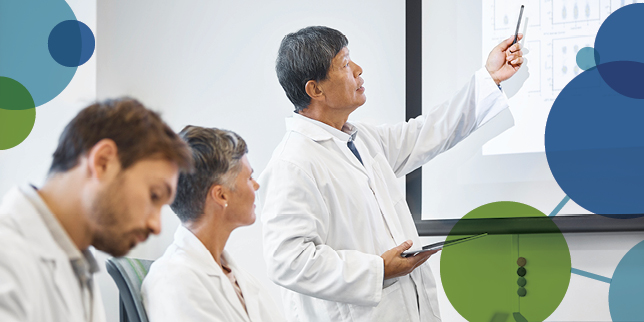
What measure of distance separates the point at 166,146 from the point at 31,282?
233mm

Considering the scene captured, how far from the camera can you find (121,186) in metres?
0.75

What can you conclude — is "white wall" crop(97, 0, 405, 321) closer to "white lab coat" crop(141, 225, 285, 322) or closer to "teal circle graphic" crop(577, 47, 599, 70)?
"teal circle graphic" crop(577, 47, 599, 70)

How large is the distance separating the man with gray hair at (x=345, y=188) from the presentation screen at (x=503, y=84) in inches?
4.4

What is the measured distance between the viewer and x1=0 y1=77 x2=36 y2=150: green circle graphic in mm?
2188

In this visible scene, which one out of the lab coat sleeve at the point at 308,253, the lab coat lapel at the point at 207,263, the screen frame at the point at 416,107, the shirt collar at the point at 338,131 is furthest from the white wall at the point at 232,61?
the lab coat lapel at the point at 207,263

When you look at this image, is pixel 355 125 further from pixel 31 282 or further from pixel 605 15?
pixel 31 282

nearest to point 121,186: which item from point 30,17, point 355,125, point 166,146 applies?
point 166,146

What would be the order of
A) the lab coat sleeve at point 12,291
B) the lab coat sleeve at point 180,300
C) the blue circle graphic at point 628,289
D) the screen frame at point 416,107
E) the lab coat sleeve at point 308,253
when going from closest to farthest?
the lab coat sleeve at point 12,291 → the lab coat sleeve at point 180,300 → the lab coat sleeve at point 308,253 → the blue circle graphic at point 628,289 → the screen frame at point 416,107

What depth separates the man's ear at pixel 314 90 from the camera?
1.68 meters

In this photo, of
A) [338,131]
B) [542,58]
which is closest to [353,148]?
[338,131]

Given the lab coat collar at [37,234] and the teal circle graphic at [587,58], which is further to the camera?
the teal circle graphic at [587,58]

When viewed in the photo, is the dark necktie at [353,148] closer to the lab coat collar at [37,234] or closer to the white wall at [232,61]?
the white wall at [232,61]

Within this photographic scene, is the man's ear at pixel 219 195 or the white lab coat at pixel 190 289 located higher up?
the man's ear at pixel 219 195

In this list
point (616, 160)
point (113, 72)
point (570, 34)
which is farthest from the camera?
point (113, 72)
